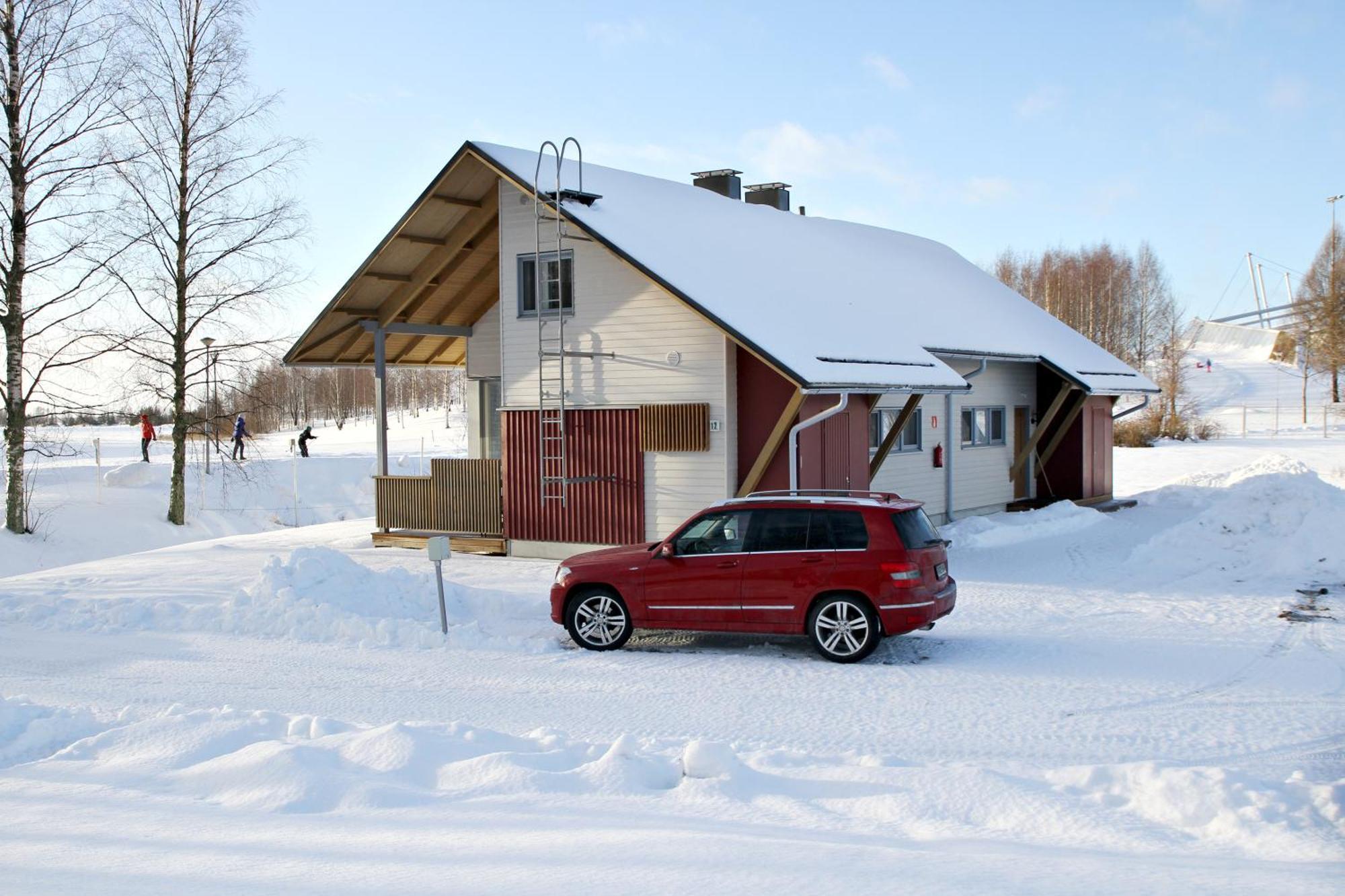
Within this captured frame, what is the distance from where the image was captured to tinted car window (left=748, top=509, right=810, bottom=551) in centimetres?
1157

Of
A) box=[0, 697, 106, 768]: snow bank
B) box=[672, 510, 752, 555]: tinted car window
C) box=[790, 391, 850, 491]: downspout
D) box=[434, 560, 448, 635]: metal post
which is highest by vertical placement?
box=[790, 391, 850, 491]: downspout

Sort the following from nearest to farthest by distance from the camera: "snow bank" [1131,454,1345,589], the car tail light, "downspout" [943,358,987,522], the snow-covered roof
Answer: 1. the car tail light
2. the snow-covered roof
3. "snow bank" [1131,454,1345,589]
4. "downspout" [943,358,987,522]

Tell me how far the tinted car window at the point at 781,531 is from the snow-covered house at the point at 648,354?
3.77 meters

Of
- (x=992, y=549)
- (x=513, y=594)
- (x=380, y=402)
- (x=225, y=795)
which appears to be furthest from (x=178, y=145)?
(x=225, y=795)

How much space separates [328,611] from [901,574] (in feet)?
20.6

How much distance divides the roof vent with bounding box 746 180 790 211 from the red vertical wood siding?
9941 mm

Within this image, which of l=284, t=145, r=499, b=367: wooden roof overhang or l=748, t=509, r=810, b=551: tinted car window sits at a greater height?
l=284, t=145, r=499, b=367: wooden roof overhang

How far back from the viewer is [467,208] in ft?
64.1

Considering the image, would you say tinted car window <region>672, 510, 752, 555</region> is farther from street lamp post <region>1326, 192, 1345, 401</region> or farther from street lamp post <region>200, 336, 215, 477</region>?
street lamp post <region>1326, 192, 1345, 401</region>

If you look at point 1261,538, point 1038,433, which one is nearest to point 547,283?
point 1038,433

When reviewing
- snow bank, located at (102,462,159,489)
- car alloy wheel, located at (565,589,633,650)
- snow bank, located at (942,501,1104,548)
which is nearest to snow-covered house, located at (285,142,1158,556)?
snow bank, located at (942,501,1104,548)

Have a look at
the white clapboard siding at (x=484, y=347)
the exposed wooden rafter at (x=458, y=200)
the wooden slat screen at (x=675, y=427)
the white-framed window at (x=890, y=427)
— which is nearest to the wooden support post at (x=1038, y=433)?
the white-framed window at (x=890, y=427)

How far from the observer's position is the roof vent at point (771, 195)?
1037 inches

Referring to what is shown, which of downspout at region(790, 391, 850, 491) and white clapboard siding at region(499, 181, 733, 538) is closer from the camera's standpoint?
downspout at region(790, 391, 850, 491)
